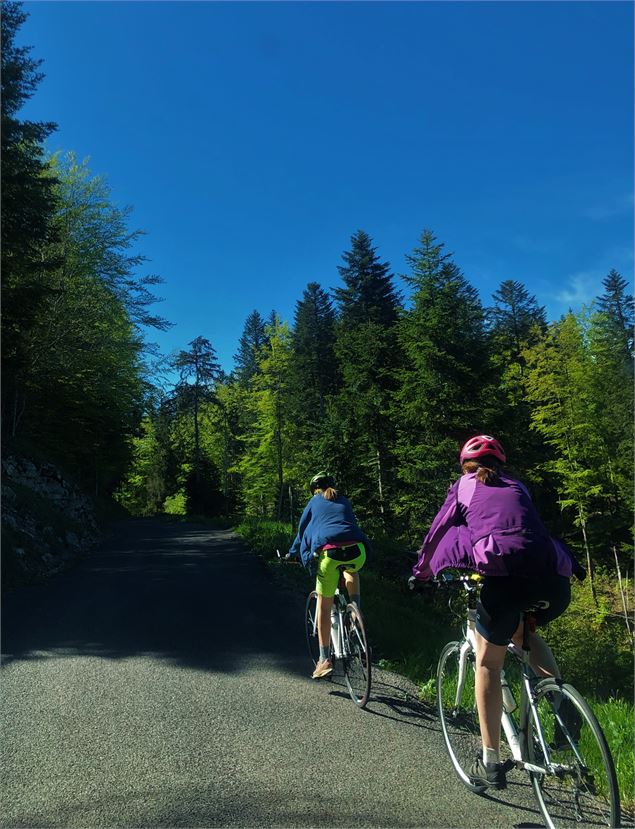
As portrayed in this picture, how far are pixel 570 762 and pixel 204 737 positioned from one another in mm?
2511

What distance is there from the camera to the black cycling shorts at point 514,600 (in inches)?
110

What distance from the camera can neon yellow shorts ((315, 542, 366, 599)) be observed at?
509cm

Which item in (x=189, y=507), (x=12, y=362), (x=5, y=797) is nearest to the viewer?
(x=5, y=797)

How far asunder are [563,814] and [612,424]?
1045 inches

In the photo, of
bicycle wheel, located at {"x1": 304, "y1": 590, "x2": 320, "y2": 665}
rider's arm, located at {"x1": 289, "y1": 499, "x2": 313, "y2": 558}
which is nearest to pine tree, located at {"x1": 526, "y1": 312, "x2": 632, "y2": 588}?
bicycle wheel, located at {"x1": 304, "y1": 590, "x2": 320, "y2": 665}

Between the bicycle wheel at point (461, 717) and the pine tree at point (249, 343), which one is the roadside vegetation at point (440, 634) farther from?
the pine tree at point (249, 343)

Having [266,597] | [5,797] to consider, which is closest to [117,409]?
[266,597]

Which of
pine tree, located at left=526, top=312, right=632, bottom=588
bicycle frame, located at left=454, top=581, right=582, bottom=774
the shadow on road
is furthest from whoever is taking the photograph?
A: pine tree, located at left=526, top=312, right=632, bottom=588

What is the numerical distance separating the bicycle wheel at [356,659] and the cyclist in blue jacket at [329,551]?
0.23 meters

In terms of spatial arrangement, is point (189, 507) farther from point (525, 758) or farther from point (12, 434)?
point (525, 758)

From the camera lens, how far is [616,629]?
73.4ft

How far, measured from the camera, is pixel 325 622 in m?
5.18

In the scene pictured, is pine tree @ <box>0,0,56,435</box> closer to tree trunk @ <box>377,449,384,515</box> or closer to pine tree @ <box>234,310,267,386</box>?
tree trunk @ <box>377,449,384,515</box>

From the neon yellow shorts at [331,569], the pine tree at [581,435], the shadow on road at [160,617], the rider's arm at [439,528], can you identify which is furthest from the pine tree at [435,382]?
the rider's arm at [439,528]
